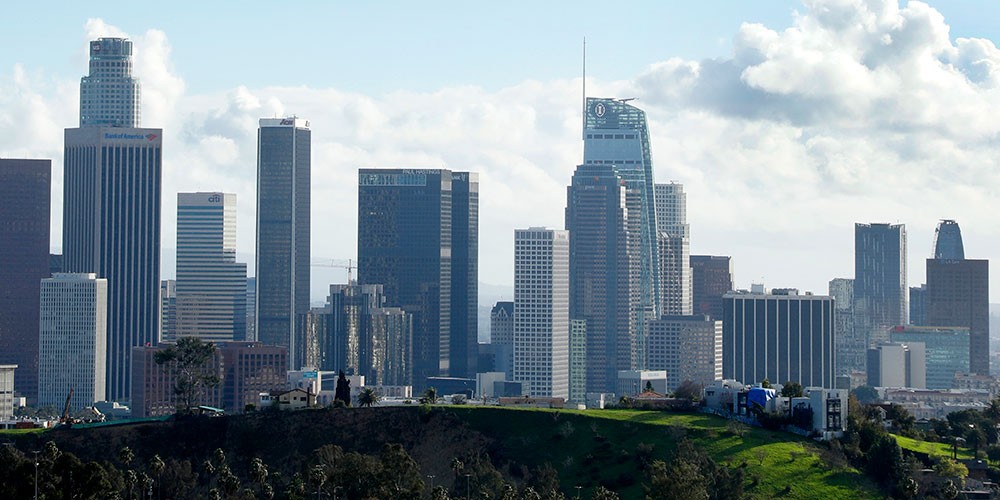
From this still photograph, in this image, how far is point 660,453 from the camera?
600 ft

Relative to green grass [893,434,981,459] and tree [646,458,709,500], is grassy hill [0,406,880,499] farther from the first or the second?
green grass [893,434,981,459]

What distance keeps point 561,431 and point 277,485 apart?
→ 34430mm

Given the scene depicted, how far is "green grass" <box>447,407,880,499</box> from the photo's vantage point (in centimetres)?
17275

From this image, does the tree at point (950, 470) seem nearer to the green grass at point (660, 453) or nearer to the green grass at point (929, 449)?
the green grass at point (929, 449)

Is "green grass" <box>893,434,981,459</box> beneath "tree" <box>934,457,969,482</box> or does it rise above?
above

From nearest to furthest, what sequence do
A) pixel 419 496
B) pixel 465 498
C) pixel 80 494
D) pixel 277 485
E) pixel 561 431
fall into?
pixel 80 494, pixel 419 496, pixel 465 498, pixel 277 485, pixel 561 431

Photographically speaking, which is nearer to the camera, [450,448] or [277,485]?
[277,485]

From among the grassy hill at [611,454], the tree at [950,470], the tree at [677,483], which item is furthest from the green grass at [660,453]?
the tree at [677,483]

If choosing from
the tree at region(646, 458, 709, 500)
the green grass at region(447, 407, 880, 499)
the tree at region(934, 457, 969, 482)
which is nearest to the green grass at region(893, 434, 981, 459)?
the tree at region(934, 457, 969, 482)

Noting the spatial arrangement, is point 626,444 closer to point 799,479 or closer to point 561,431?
point 561,431

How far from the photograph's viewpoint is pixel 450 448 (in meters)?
198

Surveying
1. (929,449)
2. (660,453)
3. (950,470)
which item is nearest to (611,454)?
(660,453)

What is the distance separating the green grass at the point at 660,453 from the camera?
6801 inches

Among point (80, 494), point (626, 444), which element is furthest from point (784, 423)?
point (80, 494)
